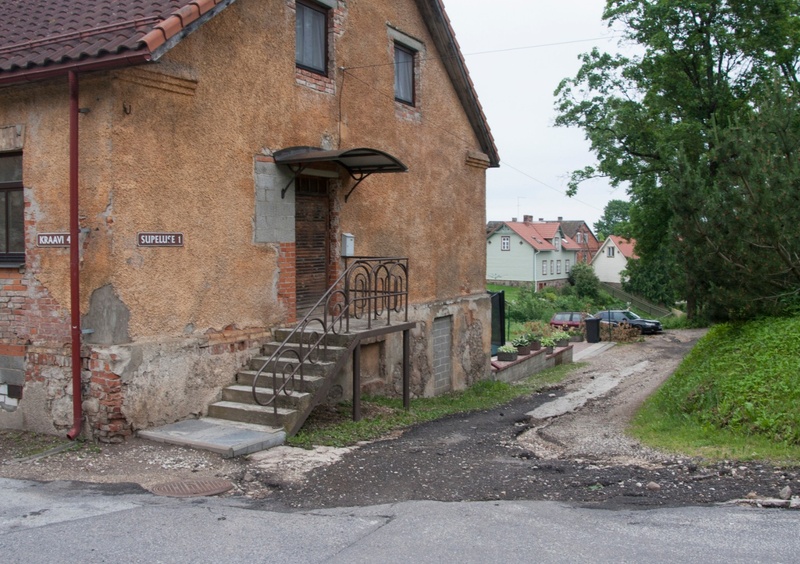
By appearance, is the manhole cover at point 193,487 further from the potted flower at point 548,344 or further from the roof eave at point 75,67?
the potted flower at point 548,344

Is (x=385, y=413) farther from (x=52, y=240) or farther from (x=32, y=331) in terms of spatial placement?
(x=52, y=240)

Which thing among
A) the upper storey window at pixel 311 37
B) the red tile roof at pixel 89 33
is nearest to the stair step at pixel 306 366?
the red tile roof at pixel 89 33

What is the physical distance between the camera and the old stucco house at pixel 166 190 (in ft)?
26.7

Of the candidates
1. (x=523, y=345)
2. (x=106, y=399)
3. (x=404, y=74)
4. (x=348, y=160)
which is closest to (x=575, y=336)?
(x=523, y=345)

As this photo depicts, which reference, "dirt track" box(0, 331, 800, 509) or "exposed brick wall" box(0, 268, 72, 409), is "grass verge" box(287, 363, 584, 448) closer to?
"dirt track" box(0, 331, 800, 509)

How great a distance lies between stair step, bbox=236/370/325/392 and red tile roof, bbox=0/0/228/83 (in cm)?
398

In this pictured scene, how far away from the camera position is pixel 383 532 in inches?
221

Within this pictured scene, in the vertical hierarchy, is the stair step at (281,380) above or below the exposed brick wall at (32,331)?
below

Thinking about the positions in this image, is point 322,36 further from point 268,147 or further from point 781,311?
point 781,311

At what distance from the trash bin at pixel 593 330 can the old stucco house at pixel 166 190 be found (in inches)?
783

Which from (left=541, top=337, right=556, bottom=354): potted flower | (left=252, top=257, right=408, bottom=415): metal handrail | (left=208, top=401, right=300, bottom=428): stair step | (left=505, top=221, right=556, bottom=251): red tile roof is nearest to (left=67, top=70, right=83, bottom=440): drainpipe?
(left=208, top=401, right=300, bottom=428): stair step

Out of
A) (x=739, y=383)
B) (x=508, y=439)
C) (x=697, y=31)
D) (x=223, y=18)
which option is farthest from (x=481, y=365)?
(x=697, y=31)

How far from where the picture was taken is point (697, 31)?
2519 centimetres

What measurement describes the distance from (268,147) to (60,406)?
4.11 meters
